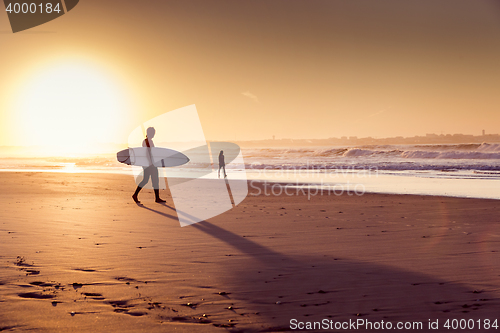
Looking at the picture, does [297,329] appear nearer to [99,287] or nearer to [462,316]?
[462,316]

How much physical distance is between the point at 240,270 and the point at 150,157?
7.09m

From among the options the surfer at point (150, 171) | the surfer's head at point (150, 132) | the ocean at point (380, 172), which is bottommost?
the ocean at point (380, 172)

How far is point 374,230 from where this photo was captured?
7152 mm

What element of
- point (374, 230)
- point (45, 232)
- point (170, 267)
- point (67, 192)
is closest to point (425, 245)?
point (374, 230)

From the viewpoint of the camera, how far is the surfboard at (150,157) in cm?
1105

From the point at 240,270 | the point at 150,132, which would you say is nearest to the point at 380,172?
the point at 150,132

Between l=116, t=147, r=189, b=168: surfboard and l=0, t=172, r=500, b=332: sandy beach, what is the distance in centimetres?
258

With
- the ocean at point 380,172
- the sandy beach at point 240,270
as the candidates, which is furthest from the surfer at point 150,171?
the ocean at point 380,172

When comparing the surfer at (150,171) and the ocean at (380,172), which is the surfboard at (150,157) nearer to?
the surfer at (150,171)

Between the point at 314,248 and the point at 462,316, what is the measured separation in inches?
102

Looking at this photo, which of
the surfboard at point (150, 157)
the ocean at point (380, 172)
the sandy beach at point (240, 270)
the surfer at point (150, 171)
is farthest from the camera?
the ocean at point (380, 172)

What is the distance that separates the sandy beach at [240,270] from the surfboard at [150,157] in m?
2.58

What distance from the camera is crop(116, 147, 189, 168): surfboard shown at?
11055 millimetres

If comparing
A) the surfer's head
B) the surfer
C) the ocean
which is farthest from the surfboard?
the ocean
